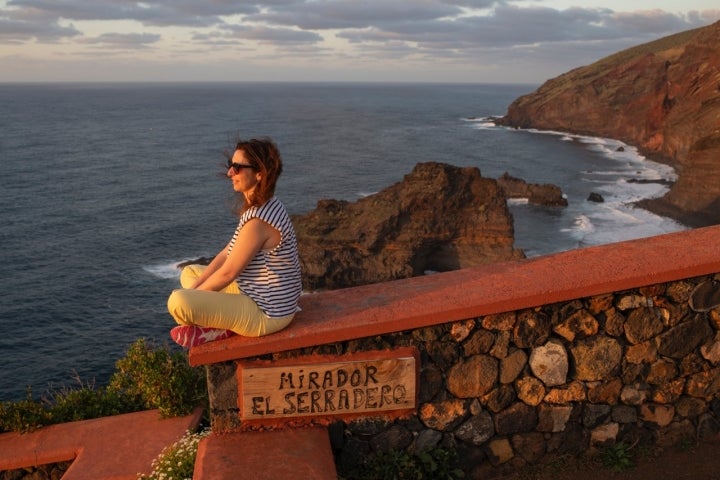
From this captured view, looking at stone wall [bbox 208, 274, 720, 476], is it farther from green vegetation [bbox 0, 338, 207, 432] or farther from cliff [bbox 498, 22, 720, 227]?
cliff [bbox 498, 22, 720, 227]

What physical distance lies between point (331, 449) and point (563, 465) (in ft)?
6.12

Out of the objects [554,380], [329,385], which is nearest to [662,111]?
[554,380]

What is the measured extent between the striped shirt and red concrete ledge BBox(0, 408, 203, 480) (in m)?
1.38

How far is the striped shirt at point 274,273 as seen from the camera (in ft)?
15.0

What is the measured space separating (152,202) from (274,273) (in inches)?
1950

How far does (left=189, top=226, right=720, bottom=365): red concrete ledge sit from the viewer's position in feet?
14.9

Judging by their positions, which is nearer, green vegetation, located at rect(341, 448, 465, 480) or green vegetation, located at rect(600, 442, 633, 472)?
green vegetation, located at rect(341, 448, 465, 480)

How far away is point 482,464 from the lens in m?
5.10

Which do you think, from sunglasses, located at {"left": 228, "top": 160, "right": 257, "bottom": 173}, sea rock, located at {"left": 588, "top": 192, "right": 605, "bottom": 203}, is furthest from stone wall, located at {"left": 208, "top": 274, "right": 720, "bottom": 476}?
sea rock, located at {"left": 588, "top": 192, "right": 605, "bottom": 203}

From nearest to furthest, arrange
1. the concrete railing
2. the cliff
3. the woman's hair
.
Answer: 1. the woman's hair
2. the concrete railing
3. the cliff

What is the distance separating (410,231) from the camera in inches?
1353

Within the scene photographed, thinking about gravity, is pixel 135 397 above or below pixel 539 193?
above

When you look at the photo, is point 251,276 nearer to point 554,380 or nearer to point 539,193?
point 554,380

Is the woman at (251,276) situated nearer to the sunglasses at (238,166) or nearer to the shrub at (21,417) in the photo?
the sunglasses at (238,166)
